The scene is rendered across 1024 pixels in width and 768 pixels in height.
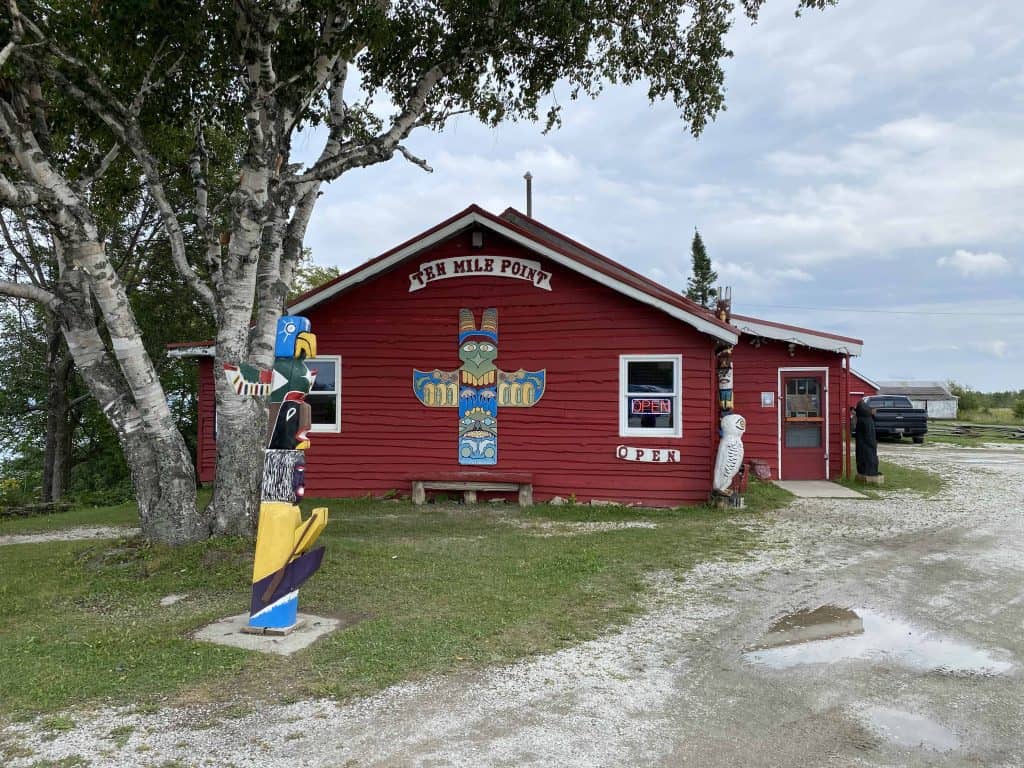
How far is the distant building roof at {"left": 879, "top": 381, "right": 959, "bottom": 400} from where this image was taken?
1828 inches

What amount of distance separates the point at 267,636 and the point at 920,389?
5055 cm

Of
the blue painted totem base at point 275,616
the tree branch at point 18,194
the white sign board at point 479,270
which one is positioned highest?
the white sign board at point 479,270

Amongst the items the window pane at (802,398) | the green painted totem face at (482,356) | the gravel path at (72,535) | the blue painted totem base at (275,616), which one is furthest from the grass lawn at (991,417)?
the blue painted totem base at (275,616)

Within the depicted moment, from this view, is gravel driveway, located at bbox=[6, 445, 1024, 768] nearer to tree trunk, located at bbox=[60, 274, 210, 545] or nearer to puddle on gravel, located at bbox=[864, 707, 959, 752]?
puddle on gravel, located at bbox=[864, 707, 959, 752]

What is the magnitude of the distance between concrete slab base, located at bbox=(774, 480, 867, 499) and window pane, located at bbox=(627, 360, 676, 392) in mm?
3332

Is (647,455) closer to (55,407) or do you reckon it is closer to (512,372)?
(512,372)

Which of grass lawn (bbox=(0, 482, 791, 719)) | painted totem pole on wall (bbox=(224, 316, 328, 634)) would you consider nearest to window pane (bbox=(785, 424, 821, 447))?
grass lawn (bbox=(0, 482, 791, 719))

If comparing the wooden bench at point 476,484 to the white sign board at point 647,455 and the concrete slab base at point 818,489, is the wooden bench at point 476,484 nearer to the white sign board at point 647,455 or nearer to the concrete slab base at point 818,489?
the white sign board at point 647,455

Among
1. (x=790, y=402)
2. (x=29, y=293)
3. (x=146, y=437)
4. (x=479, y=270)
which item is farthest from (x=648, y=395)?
(x=29, y=293)

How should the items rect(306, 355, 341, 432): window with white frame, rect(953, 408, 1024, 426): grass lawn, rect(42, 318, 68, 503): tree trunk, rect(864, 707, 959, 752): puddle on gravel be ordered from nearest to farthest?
rect(864, 707, 959, 752): puddle on gravel → rect(306, 355, 341, 432): window with white frame → rect(42, 318, 68, 503): tree trunk → rect(953, 408, 1024, 426): grass lawn

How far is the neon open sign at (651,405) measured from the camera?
12.4m

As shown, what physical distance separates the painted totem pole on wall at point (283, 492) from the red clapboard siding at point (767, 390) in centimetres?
1138

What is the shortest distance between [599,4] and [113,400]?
8297 mm

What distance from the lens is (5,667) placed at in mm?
4980
